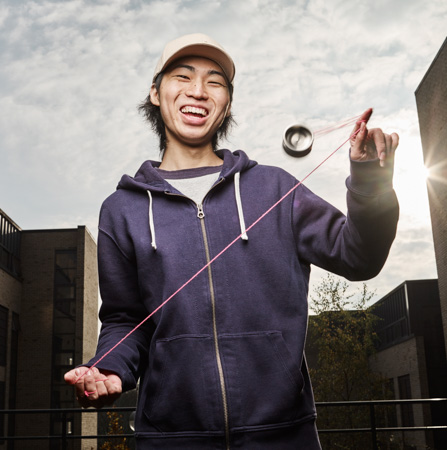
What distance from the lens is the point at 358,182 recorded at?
1631 millimetres

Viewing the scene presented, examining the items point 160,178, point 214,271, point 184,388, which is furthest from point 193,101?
point 184,388

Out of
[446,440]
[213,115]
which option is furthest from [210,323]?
[446,440]

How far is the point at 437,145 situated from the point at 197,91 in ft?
62.2

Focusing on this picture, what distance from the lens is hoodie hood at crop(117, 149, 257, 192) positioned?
2025mm

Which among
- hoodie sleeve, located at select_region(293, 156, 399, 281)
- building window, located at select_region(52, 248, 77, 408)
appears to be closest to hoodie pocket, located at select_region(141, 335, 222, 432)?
hoodie sleeve, located at select_region(293, 156, 399, 281)

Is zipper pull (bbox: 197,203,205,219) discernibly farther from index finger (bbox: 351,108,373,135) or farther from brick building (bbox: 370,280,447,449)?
brick building (bbox: 370,280,447,449)

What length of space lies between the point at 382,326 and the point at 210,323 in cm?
3170

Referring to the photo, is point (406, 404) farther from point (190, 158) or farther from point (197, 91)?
point (197, 91)

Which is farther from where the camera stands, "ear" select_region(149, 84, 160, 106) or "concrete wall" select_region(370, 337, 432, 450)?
"concrete wall" select_region(370, 337, 432, 450)

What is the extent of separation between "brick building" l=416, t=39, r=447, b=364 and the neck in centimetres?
1811

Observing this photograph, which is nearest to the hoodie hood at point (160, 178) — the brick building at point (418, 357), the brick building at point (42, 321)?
the brick building at point (418, 357)

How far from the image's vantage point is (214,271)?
71.9 inches

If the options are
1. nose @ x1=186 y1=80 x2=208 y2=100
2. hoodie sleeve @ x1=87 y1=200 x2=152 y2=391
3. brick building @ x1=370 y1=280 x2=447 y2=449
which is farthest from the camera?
brick building @ x1=370 y1=280 x2=447 y2=449

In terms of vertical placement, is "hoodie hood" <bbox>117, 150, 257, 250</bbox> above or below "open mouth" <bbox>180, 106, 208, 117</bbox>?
below
